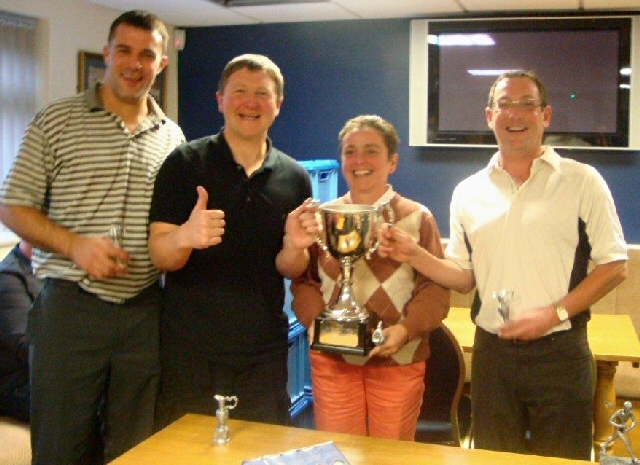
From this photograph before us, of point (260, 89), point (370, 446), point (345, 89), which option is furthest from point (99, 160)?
point (345, 89)

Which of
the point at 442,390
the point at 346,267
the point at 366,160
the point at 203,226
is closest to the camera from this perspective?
the point at 203,226

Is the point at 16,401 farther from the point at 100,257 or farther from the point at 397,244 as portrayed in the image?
the point at 397,244

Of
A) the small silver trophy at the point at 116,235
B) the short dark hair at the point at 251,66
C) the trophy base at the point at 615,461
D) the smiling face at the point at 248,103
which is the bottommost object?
the trophy base at the point at 615,461

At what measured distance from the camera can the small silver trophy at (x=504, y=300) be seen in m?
1.98

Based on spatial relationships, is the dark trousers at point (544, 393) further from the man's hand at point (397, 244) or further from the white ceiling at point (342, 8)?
the white ceiling at point (342, 8)

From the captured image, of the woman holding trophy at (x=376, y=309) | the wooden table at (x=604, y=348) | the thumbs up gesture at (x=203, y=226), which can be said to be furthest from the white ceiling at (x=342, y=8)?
the thumbs up gesture at (x=203, y=226)

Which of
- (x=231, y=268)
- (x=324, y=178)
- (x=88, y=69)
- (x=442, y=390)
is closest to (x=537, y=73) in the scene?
(x=324, y=178)

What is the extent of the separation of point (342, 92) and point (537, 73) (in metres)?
1.24

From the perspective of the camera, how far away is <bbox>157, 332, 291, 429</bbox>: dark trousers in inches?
84.0

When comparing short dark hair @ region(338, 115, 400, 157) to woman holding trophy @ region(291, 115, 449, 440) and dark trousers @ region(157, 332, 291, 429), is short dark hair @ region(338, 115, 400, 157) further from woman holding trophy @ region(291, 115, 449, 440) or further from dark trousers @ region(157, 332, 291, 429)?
dark trousers @ region(157, 332, 291, 429)

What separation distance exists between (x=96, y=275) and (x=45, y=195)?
36 centimetres

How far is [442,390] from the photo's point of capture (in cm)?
263

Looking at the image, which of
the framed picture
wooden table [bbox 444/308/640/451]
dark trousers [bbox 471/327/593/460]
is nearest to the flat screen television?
wooden table [bbox 444/308/640/451]

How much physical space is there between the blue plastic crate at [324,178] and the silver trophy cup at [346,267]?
2060 millimetres
